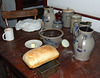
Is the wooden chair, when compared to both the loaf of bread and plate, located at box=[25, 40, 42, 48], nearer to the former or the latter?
plate, located at box=[25, 40, 42, 48]

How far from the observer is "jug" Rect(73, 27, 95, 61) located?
0.88 meters

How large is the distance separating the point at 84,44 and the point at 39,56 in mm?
333

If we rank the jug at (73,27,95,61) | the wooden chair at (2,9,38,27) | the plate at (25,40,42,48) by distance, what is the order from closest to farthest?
1. the jug at (73,27,95,61)
2. the plate at (25,40,42,48)
3. the wooden chair at (2,9,38,27)

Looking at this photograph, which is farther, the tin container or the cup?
the cup

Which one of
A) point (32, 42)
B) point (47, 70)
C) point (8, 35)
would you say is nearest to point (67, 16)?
point (32, 42)

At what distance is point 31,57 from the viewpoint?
0.82 metres

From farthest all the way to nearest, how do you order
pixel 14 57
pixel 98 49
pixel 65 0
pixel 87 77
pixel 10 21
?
pixel 10 21, pixel 65 0, pixel 98 49, pixel 14 57, pixel 87 77

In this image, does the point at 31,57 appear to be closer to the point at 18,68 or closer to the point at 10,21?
the point at 18,68

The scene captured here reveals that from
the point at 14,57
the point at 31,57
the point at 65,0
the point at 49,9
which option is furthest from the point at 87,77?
the point at 65,0

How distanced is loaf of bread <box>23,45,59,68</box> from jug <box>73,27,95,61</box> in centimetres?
18

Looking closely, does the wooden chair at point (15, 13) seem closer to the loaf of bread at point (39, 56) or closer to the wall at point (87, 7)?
the wall at point (87, 7)

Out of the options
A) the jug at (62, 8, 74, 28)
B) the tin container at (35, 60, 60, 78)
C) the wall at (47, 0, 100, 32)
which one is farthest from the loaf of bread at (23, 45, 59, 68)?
the wall at (47, 0, 100, 32)

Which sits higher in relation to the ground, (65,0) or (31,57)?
(65,0)

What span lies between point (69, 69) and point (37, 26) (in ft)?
2.53
